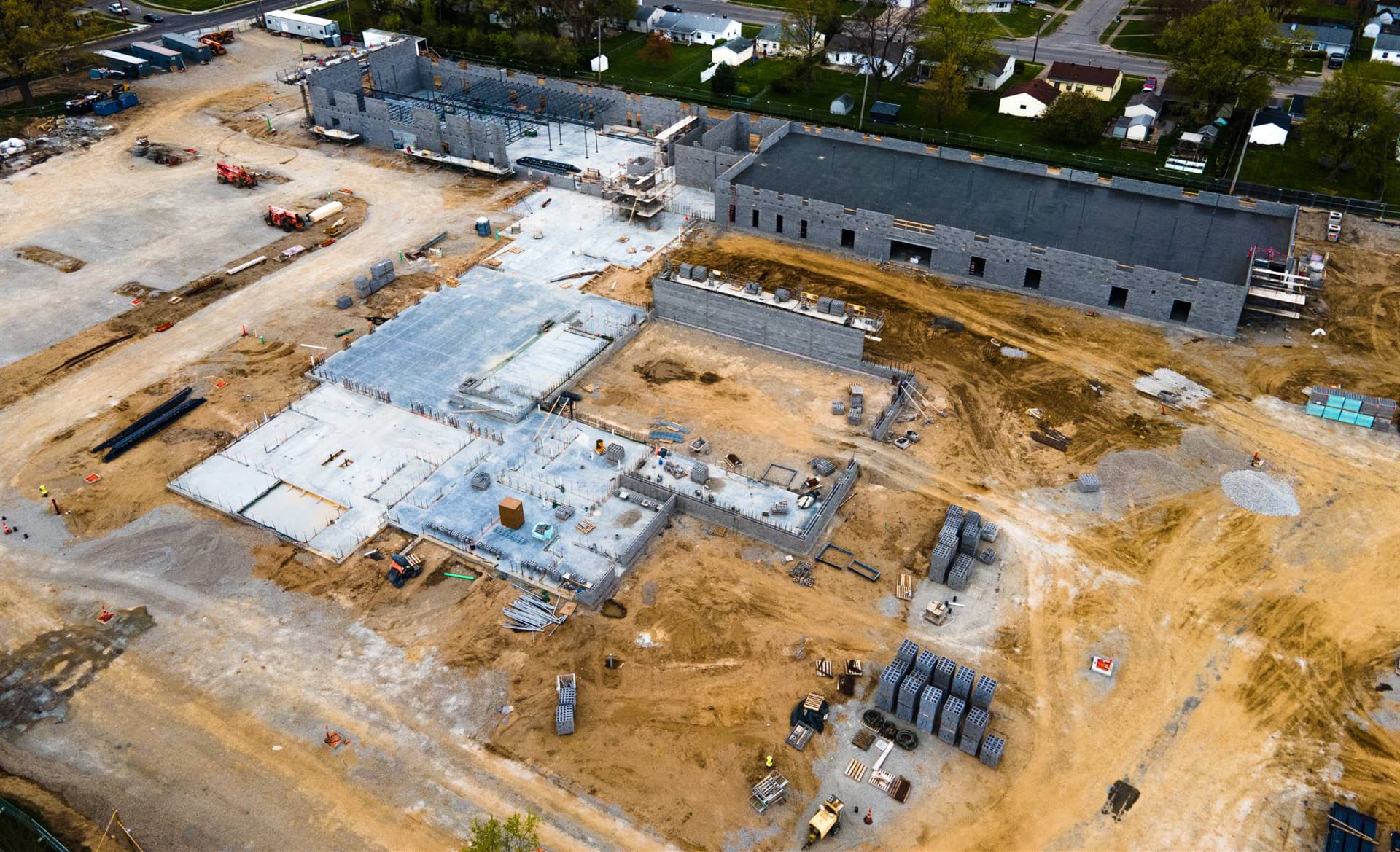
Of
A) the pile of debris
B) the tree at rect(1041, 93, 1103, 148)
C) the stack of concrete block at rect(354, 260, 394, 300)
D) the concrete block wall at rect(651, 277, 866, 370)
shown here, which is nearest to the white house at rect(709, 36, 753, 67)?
the tree at rect(1041, 93, 1103, 148)

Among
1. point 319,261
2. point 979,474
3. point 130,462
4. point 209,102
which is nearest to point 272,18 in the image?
point 209,102

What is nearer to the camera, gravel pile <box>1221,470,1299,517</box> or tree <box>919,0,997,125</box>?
gravel pile <box>1221,470,1299,517</box>

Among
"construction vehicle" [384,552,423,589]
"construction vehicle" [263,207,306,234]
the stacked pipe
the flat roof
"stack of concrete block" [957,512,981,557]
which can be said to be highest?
the flat roof

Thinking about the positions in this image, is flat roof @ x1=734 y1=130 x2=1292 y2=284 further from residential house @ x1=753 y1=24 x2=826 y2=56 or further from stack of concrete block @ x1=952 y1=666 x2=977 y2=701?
stack of concrete block @ x1=952 y1=666 x2=977 y2=701

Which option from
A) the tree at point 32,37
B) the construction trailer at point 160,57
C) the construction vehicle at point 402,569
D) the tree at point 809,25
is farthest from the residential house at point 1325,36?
the tree at point 32,37

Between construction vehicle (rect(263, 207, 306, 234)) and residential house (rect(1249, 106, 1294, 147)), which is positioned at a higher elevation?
residential house (rect(1249, 106, 1294, 147))

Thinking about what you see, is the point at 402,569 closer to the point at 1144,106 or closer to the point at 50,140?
the point at 50,140

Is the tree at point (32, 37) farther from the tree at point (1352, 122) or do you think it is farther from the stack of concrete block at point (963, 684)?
the tree at point (1352, 122)
